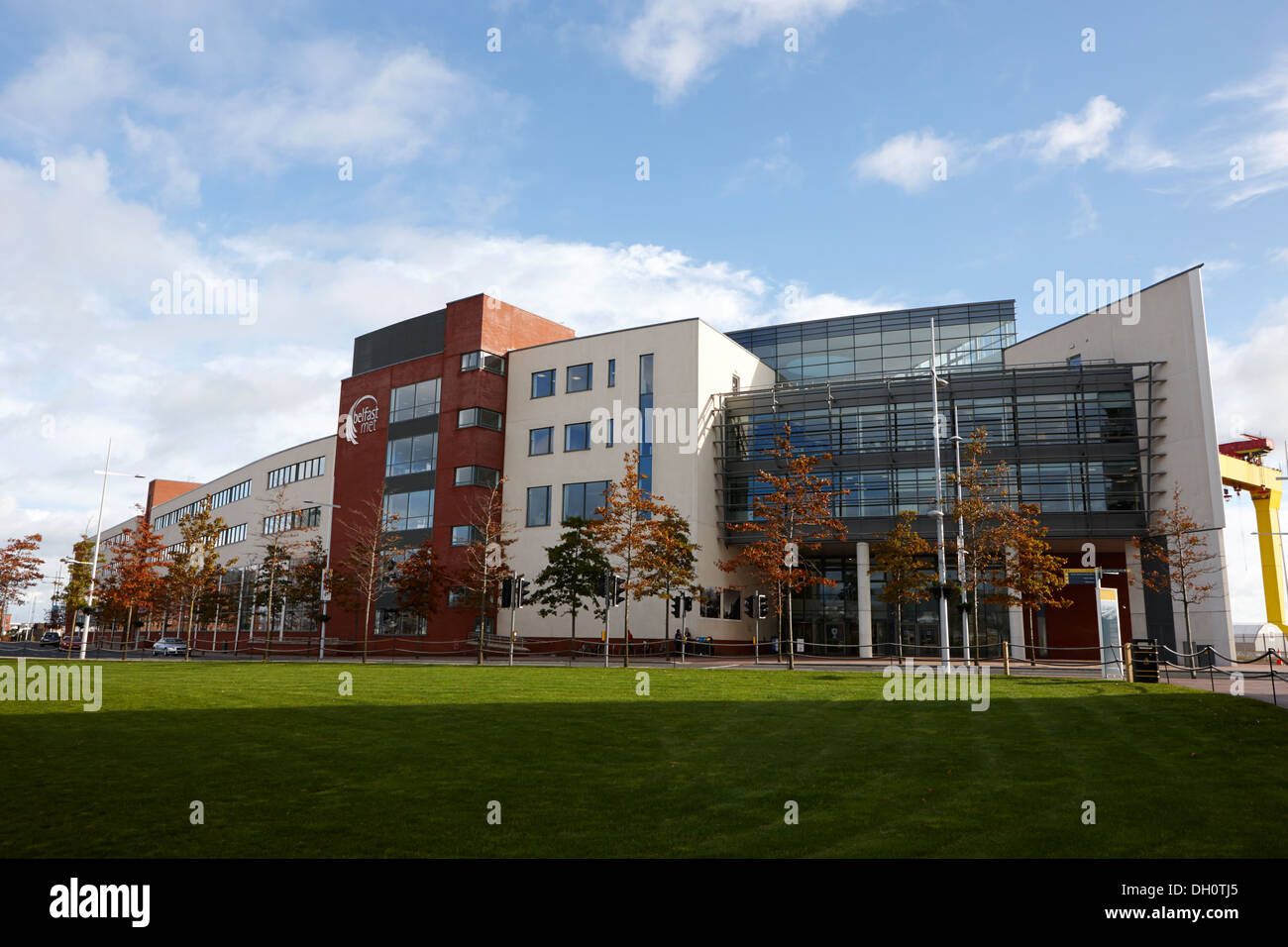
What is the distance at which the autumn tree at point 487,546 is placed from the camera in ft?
152

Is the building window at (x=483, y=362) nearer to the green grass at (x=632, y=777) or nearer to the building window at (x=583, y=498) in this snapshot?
the building window at (x=583, y=498)

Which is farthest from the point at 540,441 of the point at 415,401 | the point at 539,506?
the point at 415,401

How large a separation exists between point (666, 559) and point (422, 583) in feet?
56.1

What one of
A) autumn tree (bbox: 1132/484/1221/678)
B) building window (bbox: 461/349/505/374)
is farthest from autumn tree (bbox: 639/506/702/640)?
autumn tree (bbox: 1132/484/1221/678)

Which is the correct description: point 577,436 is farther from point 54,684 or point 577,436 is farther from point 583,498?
point 54,684

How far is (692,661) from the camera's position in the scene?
4150 cm

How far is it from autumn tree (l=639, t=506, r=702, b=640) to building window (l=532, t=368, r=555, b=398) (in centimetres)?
1670

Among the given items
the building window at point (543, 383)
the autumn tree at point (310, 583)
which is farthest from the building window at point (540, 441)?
the autumn tree at point (310, 583)

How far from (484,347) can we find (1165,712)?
46225 millimetres

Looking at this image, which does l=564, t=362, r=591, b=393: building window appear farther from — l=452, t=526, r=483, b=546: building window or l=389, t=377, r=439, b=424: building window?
l=452, t=526, r=483, b=546: building window

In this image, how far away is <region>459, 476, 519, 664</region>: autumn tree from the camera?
46.5 metres

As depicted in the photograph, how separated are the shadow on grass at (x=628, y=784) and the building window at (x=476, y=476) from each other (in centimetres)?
3955
